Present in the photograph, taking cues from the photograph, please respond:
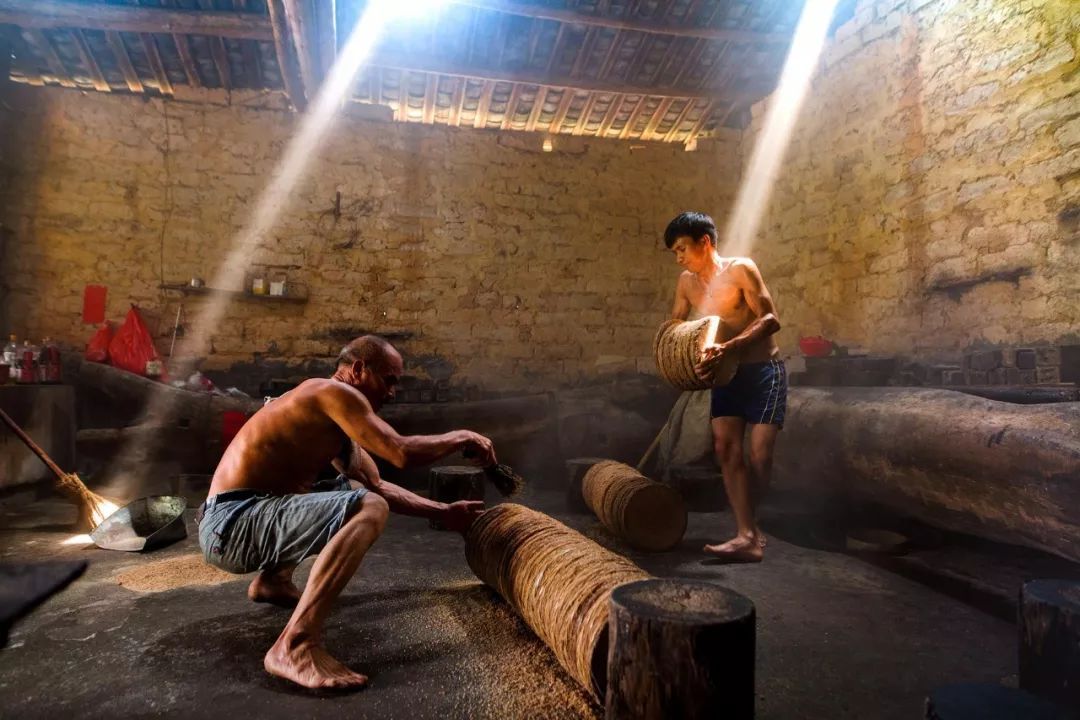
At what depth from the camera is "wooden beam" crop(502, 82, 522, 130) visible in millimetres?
7099

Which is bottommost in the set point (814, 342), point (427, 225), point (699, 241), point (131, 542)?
point (131, 542)

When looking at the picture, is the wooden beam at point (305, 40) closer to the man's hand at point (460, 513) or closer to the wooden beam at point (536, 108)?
the wooden beam at point (536, 108)

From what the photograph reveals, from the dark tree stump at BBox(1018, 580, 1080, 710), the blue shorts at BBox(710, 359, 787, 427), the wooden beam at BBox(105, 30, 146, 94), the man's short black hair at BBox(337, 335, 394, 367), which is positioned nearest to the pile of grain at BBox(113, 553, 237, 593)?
the man's short black hair at BBox(337, 335, 394, 367)

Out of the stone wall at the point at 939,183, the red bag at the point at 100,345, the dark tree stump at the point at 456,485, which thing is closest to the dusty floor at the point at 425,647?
the dark tree stump at the point at 456,485

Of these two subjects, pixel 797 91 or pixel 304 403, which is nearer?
pixel 304 403

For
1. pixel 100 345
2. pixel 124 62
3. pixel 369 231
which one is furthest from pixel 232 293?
pixel 124 62

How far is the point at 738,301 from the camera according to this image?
12.3 ft

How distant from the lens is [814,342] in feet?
18.5

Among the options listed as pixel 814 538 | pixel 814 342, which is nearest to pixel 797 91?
pixel 814 342

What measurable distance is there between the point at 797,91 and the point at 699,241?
14.8 ft

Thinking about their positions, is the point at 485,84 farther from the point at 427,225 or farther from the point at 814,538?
the point at 814,538

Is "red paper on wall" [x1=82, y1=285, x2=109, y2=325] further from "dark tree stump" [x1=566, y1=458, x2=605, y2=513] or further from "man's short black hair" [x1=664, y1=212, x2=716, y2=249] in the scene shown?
"man's short black hair" [x1=664, y1=212, x2=716, y2=249]

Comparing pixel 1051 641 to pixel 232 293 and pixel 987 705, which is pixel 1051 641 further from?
pixel 232 293

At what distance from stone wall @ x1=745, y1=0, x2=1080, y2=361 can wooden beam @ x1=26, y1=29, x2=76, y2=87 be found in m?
8.13
